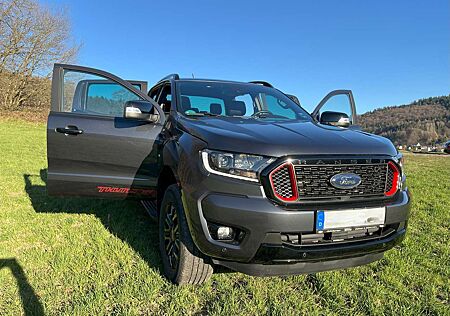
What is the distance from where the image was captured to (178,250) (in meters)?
2.47

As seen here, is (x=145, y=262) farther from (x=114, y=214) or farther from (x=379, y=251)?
(x=379, y=251)

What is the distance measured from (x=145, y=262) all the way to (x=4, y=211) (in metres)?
2.61

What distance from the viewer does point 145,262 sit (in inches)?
116

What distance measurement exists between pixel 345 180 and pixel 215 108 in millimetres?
1681

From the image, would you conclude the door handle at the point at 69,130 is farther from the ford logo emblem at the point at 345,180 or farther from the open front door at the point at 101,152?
the ford logo emblem at the point at 345,180

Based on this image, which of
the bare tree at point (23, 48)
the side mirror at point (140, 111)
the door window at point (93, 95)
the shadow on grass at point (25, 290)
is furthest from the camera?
the bare tree at point (23, 48)

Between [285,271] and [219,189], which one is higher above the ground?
[219,189]

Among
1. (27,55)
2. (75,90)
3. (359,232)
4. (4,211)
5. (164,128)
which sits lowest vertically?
(4,211)

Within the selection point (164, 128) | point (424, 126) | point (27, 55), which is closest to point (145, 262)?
point (164, 128)

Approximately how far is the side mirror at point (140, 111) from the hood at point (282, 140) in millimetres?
670

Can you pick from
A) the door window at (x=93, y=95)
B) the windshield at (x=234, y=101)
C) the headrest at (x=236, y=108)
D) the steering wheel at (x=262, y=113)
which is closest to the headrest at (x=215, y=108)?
the windshield at (x=234, y=101)

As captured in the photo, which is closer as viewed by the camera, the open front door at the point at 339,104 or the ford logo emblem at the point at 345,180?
the ford logo emblem at the point at 345,180

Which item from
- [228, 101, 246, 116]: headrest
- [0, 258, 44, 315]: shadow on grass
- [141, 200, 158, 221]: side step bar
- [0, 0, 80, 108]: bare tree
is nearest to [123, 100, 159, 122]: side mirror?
[228, 101, 246, 116]: headrest

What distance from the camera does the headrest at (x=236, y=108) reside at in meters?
3.44
